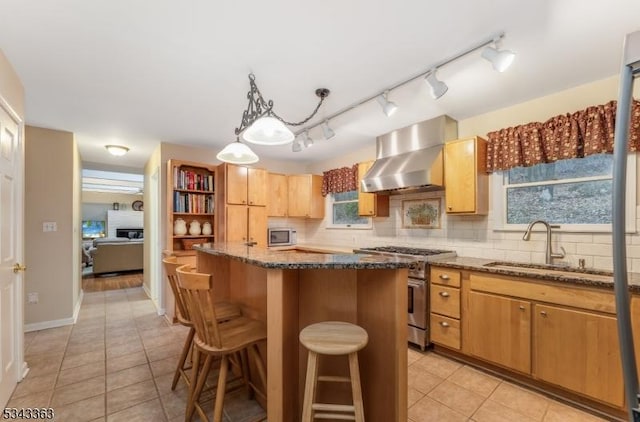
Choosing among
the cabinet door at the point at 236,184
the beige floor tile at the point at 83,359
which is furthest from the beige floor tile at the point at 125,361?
the cabinet door at the point at 236,184

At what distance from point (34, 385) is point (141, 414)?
3.65 feet

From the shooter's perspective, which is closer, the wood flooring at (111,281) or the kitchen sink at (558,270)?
the kitchen sink at (558,270)

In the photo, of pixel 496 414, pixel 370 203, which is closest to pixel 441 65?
pixel 370 203

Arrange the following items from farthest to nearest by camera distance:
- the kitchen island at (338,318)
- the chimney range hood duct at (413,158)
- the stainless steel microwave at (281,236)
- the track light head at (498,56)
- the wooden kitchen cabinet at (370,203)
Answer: the stainless steel microwave at (281,236) → the wooden kitchen cabinet at (370,203) → the chimney range hood duct at (413,158) → the track light head at (498,56) → the kitchen island at (338,318)

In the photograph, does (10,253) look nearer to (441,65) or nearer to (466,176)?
(441,65)

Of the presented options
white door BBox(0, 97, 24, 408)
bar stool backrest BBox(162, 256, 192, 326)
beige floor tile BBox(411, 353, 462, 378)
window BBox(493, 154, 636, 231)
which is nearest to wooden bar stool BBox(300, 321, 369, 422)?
bar stool backrest BBox(162, 256, 192, 326)

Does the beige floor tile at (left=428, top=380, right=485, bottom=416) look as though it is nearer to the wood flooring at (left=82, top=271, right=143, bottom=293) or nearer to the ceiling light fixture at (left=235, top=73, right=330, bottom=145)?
the ceiling light fixture at (left=235, top=73, right=330, bottom=145)

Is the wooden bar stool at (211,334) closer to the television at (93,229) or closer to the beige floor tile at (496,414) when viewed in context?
the beige floor tile at (496,414)

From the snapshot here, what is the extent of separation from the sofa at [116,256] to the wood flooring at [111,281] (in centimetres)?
16

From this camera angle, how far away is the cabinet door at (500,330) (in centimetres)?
227

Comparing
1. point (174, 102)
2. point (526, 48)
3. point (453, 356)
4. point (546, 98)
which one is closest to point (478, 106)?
point (546, 98)

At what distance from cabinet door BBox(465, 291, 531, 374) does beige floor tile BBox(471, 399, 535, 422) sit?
1.33ft

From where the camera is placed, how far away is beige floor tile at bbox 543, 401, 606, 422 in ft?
6.33

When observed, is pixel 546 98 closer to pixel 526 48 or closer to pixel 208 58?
pixel 526 48
